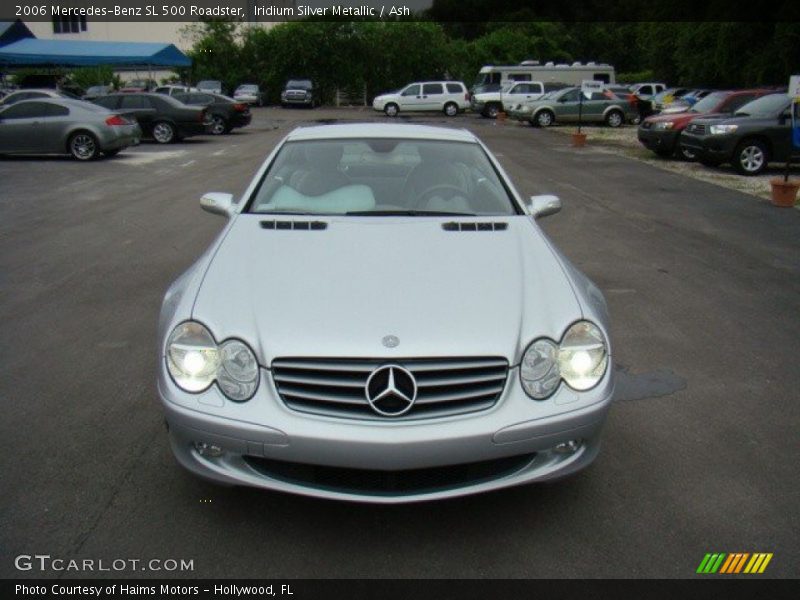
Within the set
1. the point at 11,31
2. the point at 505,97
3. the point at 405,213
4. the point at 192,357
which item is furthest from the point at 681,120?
the point at 11,31

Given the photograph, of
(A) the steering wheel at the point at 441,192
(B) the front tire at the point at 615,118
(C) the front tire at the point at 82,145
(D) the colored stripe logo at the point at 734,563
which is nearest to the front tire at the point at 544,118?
(B) the front tire at the point at 615,118

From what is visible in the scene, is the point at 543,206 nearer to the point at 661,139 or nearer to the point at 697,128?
the point at 697,128

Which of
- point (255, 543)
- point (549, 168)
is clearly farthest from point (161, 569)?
point (549, 168)

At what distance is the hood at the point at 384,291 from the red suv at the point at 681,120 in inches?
622

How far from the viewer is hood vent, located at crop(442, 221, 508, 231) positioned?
4141 mm

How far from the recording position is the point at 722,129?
1623cm

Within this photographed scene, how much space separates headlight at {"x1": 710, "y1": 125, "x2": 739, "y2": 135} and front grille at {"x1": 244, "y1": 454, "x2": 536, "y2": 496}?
→ 592 inches

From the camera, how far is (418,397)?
2994 millimetres

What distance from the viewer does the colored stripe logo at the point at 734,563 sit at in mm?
3062

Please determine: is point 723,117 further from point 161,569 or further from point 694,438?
point 161,569

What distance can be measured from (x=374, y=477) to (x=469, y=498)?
26.1 inches

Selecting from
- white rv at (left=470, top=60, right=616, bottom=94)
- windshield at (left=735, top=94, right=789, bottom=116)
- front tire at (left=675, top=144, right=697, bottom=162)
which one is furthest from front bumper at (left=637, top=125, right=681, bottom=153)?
white rv at (left=470, top=60, right=616, bottom=94)

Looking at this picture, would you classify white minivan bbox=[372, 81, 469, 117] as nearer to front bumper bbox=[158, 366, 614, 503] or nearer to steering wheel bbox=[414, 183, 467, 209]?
steering wheel bbox=[414, 183, 467, 209]

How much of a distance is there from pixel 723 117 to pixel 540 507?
15.7 m
